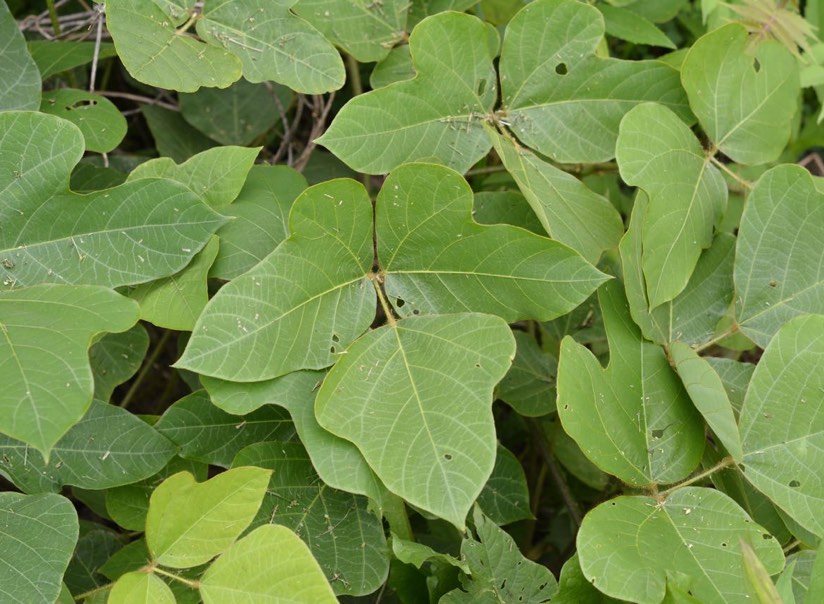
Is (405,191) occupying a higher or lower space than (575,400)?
higher

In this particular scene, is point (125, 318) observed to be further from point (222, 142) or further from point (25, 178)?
point (222, 142)

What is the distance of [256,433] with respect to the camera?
101 centimetres

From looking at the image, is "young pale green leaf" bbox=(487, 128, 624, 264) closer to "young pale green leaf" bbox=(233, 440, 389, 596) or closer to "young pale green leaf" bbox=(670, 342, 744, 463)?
"young pale green leaf" bbox=(670, 342, 744, 463)

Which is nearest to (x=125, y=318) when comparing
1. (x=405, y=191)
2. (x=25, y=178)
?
(x=25, y=178)

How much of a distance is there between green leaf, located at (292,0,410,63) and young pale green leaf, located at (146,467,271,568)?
0.60 metres

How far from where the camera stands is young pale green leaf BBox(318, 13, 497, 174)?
0.98m

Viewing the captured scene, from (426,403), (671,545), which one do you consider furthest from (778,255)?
(426,403)

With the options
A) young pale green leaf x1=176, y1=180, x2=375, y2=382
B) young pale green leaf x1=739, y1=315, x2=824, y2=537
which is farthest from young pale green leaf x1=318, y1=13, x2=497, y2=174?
young pale green leaf x1=739, y1=315, x2=824, y2=537

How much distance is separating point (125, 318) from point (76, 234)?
147 millimetres

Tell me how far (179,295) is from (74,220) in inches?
5.4

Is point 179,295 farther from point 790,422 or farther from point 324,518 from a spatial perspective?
point 790,422

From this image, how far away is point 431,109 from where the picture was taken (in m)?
1.02

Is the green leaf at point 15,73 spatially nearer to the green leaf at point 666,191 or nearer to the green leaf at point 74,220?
the green leaf at point 74,220

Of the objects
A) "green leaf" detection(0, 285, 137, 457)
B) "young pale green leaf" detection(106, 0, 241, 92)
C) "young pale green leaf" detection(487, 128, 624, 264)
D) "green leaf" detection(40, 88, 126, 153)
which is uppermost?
"young pale green leaf" detection(106, 0, 241, 92)
